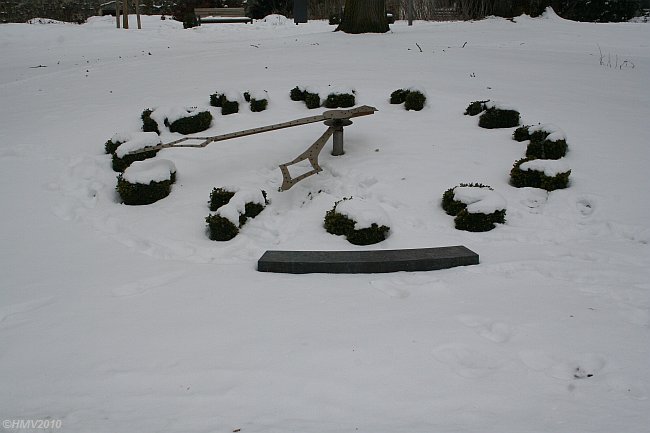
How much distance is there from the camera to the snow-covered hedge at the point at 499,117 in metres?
7.80

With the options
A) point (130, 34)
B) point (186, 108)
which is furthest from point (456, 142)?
point (130, 34)

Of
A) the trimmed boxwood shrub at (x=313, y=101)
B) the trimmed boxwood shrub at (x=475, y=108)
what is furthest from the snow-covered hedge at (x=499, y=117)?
the trimmed boxwood shrub at (x=313, y=101)

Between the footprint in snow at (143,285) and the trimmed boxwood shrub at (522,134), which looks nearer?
the footprint in snow at (143,285)

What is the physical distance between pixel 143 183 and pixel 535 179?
4.94m

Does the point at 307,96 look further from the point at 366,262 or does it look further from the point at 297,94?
the point at 366,262

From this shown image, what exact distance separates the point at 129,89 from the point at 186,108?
2400 millimetres

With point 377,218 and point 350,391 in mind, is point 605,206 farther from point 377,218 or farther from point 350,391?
point 350,391

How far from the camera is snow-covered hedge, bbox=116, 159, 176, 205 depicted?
6.33 metres

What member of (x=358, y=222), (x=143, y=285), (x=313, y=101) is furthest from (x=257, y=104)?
(x=143, y=285)

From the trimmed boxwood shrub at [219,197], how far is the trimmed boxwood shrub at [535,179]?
141 inches

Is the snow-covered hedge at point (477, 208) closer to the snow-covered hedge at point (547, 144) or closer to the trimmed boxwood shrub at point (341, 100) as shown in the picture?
the snow-covered hedge at point (547, 144)

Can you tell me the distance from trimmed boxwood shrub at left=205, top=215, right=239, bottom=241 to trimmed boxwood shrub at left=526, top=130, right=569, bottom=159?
13.3ft

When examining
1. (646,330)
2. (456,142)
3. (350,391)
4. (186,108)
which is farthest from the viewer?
(186,108)

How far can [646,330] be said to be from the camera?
3.66 m
